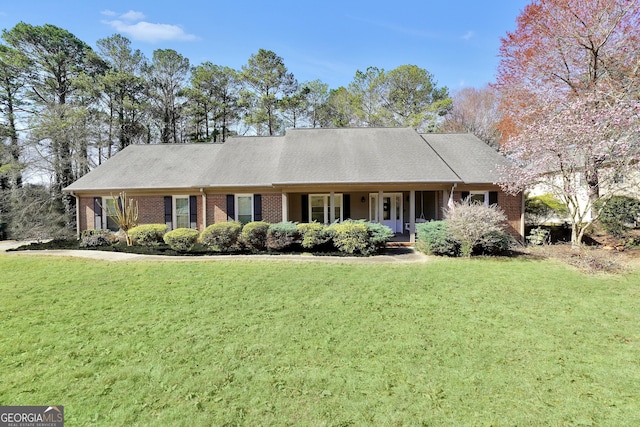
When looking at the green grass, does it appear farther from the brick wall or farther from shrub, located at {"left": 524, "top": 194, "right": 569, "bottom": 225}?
shrub, located at {"left": 524, "top": 194, "right": 569, "bottom": 225}

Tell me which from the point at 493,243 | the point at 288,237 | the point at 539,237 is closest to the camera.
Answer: the point at 493,243

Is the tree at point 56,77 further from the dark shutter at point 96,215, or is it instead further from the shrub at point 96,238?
the shrub at point 96,238

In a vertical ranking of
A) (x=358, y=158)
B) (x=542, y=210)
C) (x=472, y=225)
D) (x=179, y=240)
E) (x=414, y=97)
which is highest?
(x=414, y=97)

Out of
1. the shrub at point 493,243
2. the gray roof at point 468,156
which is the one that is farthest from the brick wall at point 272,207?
the gray roof at point 468,156

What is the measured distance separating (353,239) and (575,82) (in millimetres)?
13305

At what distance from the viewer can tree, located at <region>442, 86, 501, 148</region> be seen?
26.4m

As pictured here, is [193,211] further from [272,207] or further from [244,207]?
[272,207]

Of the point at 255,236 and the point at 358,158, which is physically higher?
the point at 358,158

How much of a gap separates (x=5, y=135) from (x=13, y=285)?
20027 mm

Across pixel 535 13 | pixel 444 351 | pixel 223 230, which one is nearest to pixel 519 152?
pixel 535 13

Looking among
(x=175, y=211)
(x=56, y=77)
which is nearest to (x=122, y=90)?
(x=56, y=77)

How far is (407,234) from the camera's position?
1480 cm

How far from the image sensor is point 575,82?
13805 millimetres

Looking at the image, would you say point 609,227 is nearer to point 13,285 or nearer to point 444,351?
point 444,351
